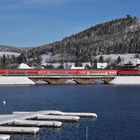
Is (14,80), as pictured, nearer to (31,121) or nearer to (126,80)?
(126,80)

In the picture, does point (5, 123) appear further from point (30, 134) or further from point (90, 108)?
point (90, 108)

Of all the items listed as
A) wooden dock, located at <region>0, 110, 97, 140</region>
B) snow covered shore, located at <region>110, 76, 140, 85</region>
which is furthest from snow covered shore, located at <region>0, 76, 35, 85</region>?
wooden dock, located at <region>0, 110, 97, 140</region>

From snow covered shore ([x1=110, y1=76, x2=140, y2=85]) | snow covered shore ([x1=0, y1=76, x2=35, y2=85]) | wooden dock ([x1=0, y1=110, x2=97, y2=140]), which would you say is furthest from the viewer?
snow covered shore ([x1=110, y1=76, x2=140, y2=85])

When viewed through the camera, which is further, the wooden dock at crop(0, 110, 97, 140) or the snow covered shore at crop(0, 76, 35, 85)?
the snow covered shore at crop(0, 76, 35, 85)

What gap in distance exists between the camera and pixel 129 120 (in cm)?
7406

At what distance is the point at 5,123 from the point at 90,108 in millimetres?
29070

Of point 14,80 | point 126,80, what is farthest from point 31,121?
point 126,80

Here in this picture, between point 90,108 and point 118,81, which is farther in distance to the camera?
point 118,81

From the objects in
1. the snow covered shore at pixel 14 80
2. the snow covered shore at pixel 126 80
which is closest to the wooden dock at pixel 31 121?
the snow covered shore at pixel 14 80

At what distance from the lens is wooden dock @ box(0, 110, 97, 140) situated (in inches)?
2418

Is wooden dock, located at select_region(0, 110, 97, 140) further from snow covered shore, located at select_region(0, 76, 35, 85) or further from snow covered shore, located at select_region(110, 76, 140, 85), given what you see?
snow covered shore, located at select_region(110, 76, 140, 85)

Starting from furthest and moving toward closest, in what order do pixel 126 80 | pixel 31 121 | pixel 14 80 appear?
pixel 126 80, pixel 14 80, pixel 31 121

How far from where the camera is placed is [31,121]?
222 ft

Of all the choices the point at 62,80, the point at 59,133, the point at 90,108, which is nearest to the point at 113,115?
the point at 90,108
